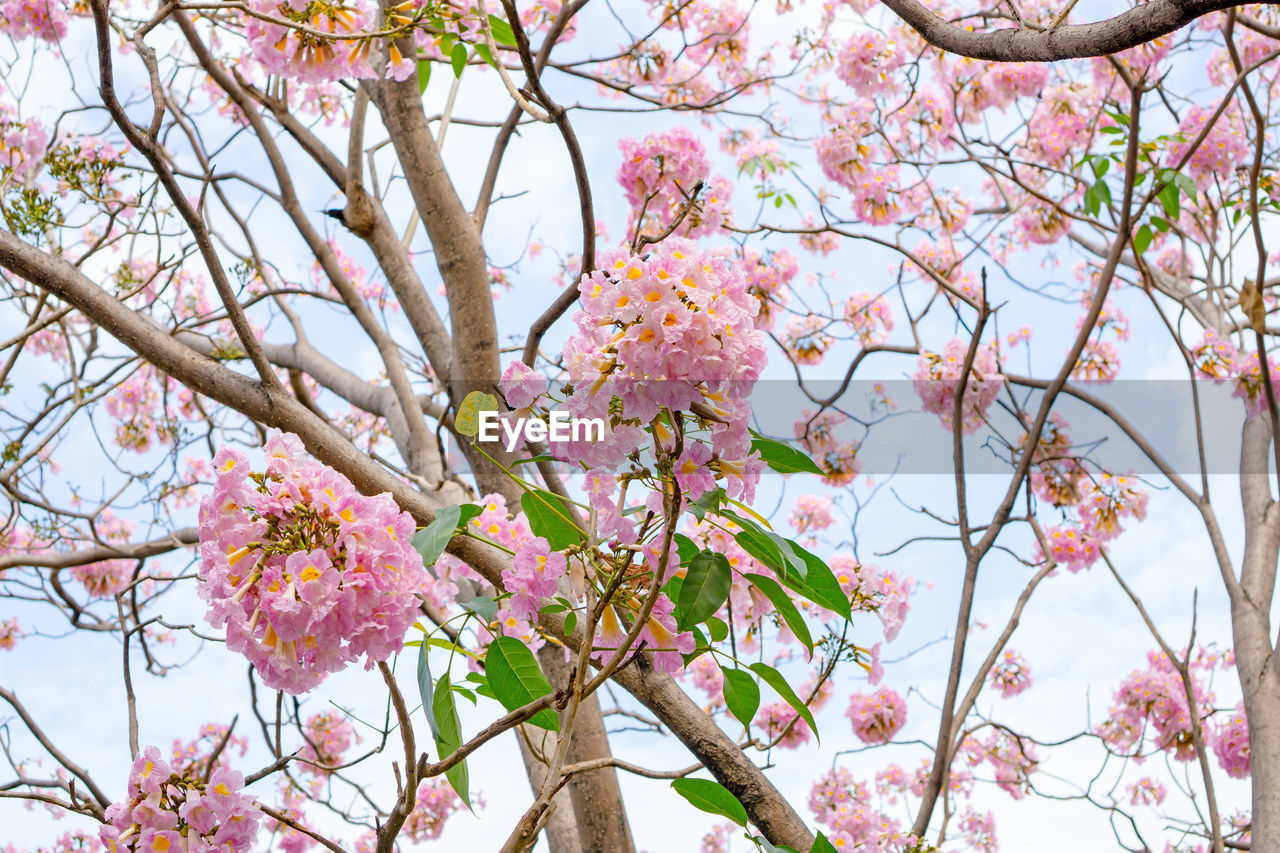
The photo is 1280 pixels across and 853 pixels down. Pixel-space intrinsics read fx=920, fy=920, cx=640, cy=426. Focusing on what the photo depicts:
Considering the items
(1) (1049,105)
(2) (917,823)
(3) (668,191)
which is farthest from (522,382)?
(1) (1049,105)

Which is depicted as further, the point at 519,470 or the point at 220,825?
the point at 519,470

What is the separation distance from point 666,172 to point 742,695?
5.16ft

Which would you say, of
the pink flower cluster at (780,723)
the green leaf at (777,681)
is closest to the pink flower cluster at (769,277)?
the pink flower cluster at (780,723)

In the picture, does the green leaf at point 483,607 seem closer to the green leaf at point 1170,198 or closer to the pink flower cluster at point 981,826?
the green leaf at point 1170,198

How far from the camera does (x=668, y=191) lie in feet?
7.52

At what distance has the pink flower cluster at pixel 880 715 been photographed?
2895 mm

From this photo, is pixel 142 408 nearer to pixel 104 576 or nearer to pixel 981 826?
pixel 104 576

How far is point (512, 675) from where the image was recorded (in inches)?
34.6

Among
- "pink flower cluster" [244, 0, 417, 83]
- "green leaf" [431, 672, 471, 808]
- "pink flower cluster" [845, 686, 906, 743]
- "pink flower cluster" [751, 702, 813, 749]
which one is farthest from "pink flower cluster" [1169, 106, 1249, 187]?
"green leaf" [431, 672, 471, 808]

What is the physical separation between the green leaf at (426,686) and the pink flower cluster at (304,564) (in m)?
0.05

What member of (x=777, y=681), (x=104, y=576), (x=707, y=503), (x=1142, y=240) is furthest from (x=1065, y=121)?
(x=104, y=576)

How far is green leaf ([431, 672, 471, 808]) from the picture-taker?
0.88m

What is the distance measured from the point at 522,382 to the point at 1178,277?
12.5 ft

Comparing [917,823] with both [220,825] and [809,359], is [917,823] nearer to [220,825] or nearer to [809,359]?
[220,825]
